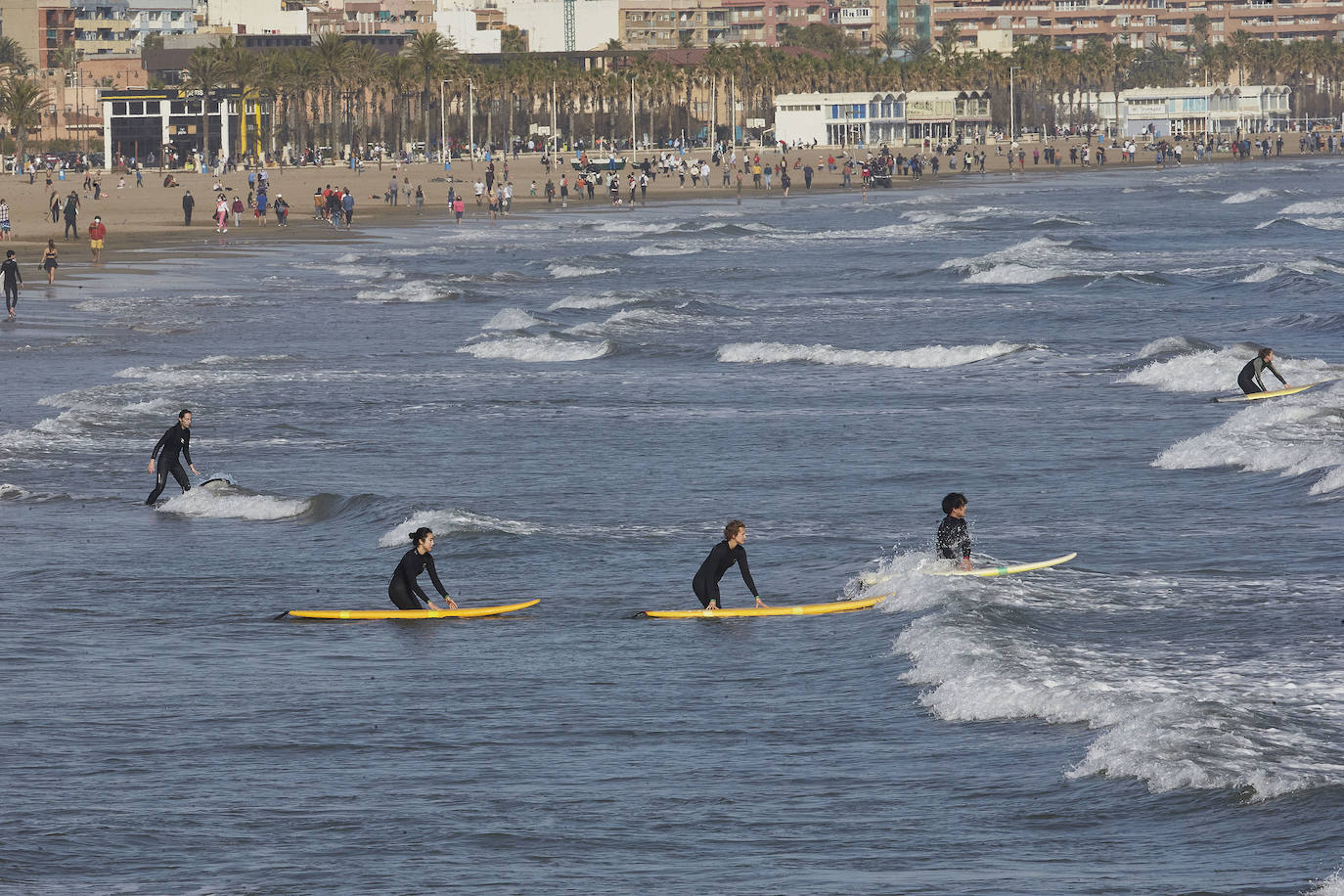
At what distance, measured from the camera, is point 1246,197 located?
97562mm

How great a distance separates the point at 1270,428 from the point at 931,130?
512 feet

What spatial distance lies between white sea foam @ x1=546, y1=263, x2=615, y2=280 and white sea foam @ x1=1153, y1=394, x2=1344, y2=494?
106 feet

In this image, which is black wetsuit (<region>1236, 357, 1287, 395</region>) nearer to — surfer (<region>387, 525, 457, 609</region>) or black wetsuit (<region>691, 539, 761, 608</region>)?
black wetsuit (<region>691, 539, 761, 608</region>)

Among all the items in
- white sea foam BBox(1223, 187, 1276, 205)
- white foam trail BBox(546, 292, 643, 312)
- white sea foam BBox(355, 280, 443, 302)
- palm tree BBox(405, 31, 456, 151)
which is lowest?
white foam trail BBox(546, 292, 643, 312)

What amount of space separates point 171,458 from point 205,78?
10606cm

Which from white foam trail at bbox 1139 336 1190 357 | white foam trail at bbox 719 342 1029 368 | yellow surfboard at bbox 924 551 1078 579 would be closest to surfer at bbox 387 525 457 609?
yellow surfboard at bbox 924 551 1078 579

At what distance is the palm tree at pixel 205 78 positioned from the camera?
12212 cm

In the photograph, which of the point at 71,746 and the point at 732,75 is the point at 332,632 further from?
the point at 732,75

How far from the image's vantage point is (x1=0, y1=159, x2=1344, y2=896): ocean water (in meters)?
11.3

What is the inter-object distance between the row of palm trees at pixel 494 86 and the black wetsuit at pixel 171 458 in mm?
101425

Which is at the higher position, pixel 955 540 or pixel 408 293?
pixel 408 293

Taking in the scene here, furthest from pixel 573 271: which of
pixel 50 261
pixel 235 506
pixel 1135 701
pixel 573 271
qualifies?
pixel 1135 701

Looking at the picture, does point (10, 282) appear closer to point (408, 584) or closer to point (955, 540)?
point (408, 584)

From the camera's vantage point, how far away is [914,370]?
34.8 meters
